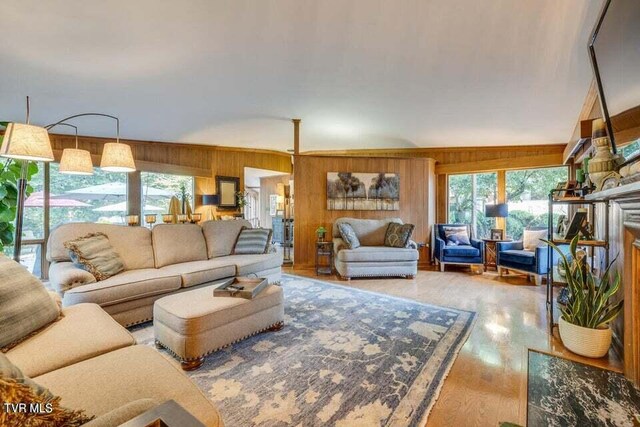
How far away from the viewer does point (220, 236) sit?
12.9 ft

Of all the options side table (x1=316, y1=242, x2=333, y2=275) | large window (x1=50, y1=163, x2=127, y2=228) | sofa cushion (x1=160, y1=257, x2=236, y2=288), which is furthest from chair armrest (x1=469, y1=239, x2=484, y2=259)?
large window (x1=50, y1=163, x2=127, y2=228)

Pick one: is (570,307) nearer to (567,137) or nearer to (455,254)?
(455,254)

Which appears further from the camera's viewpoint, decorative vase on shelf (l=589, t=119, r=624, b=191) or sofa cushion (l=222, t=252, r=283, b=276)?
sofa cushion (l=222, t=252, r=283, b=276)

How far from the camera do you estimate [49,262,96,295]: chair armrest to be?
2377mm

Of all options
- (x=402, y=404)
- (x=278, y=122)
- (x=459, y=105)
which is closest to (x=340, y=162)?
(x=278, y=122)

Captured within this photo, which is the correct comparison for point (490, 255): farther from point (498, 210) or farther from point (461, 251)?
point (498, 210)

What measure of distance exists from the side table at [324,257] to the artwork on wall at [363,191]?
812 mm

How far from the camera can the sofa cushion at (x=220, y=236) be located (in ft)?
12.6

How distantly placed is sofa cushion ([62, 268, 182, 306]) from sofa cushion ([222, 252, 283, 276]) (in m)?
0.71

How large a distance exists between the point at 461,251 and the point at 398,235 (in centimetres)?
116

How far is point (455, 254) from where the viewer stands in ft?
16.2

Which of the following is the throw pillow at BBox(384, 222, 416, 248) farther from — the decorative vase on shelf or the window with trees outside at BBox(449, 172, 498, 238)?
the decorative vase on shelf

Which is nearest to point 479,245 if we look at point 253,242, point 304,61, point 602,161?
point 602,161

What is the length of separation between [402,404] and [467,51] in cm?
282
